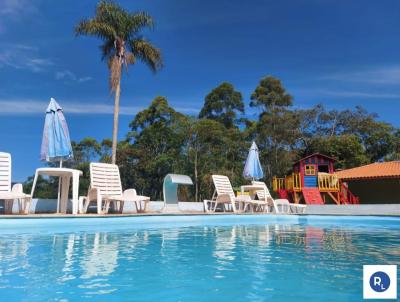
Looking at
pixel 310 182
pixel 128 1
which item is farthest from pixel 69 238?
pixel 310 182

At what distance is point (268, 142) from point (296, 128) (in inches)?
107

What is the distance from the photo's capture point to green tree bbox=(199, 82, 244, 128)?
97.2 ft

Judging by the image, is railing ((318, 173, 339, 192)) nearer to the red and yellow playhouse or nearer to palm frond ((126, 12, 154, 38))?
the red and yellow playhouse

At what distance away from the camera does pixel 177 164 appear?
69.5 ft

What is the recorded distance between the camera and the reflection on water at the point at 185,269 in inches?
109

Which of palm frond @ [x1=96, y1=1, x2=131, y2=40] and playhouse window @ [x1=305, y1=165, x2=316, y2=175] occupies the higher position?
palm frond @ [x1=96, y1=1, x2=131, y2=40]

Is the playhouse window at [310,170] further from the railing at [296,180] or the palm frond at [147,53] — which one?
the palm frond at [147,53]

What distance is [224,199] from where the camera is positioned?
1236 centimetres

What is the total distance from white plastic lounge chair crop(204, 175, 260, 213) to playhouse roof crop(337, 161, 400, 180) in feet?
32.8

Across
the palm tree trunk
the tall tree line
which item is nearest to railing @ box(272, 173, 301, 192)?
the tall tree line

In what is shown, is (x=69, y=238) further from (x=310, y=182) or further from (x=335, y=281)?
(x=310, y=182)

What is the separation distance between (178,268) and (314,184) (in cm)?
1913

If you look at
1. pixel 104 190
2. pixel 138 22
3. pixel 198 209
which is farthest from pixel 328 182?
pixel 104 190

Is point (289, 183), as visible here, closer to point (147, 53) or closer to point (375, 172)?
point (375, 172)
